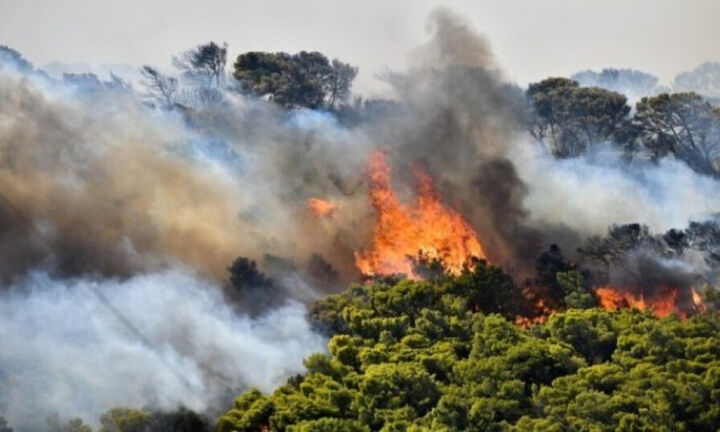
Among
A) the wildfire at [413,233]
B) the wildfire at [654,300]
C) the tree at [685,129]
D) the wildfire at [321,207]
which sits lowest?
the wildfire at [654,300]

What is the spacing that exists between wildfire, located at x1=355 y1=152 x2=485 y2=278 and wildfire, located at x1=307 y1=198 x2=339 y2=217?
341cm

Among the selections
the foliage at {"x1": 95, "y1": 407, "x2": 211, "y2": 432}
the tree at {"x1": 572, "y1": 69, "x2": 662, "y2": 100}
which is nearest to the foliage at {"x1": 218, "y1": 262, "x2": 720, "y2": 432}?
the foliage at {"x1": 95, "y1": 407, "x2": 211, "y2": 432}

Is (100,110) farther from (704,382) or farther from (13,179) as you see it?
(704,382)

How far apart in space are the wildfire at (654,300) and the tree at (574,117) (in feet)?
118

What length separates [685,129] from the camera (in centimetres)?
11075

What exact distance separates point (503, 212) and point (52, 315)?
39958 mm

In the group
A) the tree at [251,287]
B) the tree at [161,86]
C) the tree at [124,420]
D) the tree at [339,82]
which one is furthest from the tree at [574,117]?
the tree at [124,420]

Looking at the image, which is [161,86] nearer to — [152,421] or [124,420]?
[152,421]

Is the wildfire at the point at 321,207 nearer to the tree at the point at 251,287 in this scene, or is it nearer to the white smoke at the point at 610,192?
the tree at the point at 251,287

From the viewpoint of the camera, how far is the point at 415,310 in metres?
60.0

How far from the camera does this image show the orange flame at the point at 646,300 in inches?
2926

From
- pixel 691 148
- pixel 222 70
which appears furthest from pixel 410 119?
pixel 222 70

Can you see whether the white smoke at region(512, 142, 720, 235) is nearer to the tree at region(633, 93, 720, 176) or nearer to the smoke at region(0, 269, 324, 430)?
the tree at region(633, 93, 720, 176)

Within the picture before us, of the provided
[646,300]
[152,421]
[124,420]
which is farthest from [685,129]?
[124,420]
